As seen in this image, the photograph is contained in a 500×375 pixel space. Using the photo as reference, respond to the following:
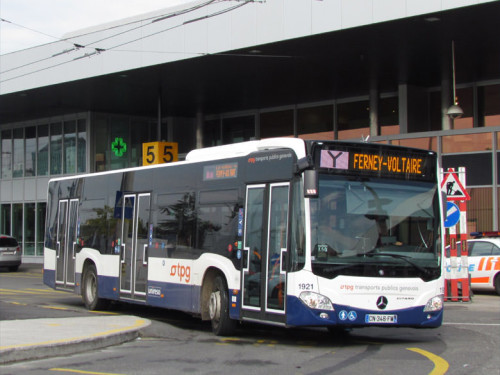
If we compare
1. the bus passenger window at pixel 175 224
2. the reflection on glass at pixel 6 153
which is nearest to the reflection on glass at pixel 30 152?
the reflection on glass at pixel 6 153

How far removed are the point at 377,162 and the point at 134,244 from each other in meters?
5.91

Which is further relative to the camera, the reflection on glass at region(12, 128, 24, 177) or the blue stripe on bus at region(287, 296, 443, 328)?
the reflection on glass at region(12, 128, 24, 177)

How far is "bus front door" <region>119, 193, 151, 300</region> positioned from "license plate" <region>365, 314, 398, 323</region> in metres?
5.41

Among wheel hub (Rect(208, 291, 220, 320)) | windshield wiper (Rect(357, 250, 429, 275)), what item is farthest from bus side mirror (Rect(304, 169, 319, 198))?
wheel hub (Rect(208, 291, 220, 320))

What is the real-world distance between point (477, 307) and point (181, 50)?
13337 mm

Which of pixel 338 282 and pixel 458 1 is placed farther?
pixel 458 1

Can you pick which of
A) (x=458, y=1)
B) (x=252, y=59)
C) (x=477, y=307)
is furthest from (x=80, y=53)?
(x=477, y=307)

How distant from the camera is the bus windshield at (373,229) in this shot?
1052cm

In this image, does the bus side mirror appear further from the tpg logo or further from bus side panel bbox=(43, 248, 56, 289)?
bus side panel bbox=(43, 248, 56, 289)

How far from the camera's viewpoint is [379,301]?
34.9 feet

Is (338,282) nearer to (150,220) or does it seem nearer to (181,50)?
(150,220)

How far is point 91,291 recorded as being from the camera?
16906 mm

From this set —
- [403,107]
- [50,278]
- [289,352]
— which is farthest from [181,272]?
[403,107]

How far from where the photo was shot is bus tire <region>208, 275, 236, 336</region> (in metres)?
12.0
